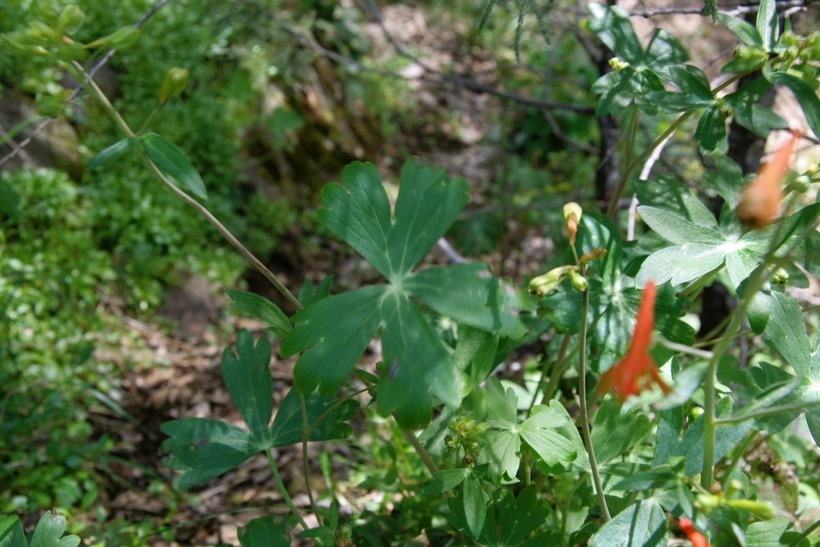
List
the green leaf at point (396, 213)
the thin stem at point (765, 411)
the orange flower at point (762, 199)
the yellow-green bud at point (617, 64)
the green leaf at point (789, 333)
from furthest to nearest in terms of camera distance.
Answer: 1. the yellow-green bud at point (617, 64)
2. the green leaf at point (789, 333)
3. the green leaf at point (396, 213)
4. the thin stem at point (765, 411)
5. the orange flower at point (762, 199)

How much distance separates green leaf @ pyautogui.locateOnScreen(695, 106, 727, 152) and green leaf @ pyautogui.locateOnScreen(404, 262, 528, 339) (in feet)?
1.84

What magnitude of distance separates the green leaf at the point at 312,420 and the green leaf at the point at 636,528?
23.0 inches

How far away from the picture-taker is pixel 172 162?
1147 mm

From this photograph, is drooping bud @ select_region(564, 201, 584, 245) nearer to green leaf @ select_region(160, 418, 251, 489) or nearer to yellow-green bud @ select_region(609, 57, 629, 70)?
yellow-green bud @ select_region(609, 57, 629, 70)

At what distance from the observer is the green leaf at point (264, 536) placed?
4.50 ft

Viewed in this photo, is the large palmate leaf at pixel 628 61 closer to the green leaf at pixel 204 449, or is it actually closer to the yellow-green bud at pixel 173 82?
the yellow-green bud at pixel 173 82

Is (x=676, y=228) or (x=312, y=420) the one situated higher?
(x=676, y=228)

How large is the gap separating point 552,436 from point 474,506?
0.20 metres

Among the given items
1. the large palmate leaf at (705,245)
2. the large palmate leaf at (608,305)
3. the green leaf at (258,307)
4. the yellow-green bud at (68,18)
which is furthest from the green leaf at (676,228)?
the yellow-green bud at (68,18)

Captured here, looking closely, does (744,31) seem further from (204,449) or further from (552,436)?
(204,449)

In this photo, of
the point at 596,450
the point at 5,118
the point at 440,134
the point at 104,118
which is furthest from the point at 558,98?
the point at 596,450

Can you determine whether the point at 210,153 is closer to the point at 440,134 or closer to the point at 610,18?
the point at 440,134

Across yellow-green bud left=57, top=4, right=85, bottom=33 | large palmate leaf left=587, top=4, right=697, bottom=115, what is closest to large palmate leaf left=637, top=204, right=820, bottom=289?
large palmate leaf left=587, top=4, right=697, bottom=115

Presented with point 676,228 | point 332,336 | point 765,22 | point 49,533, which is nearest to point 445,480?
point 332,336
